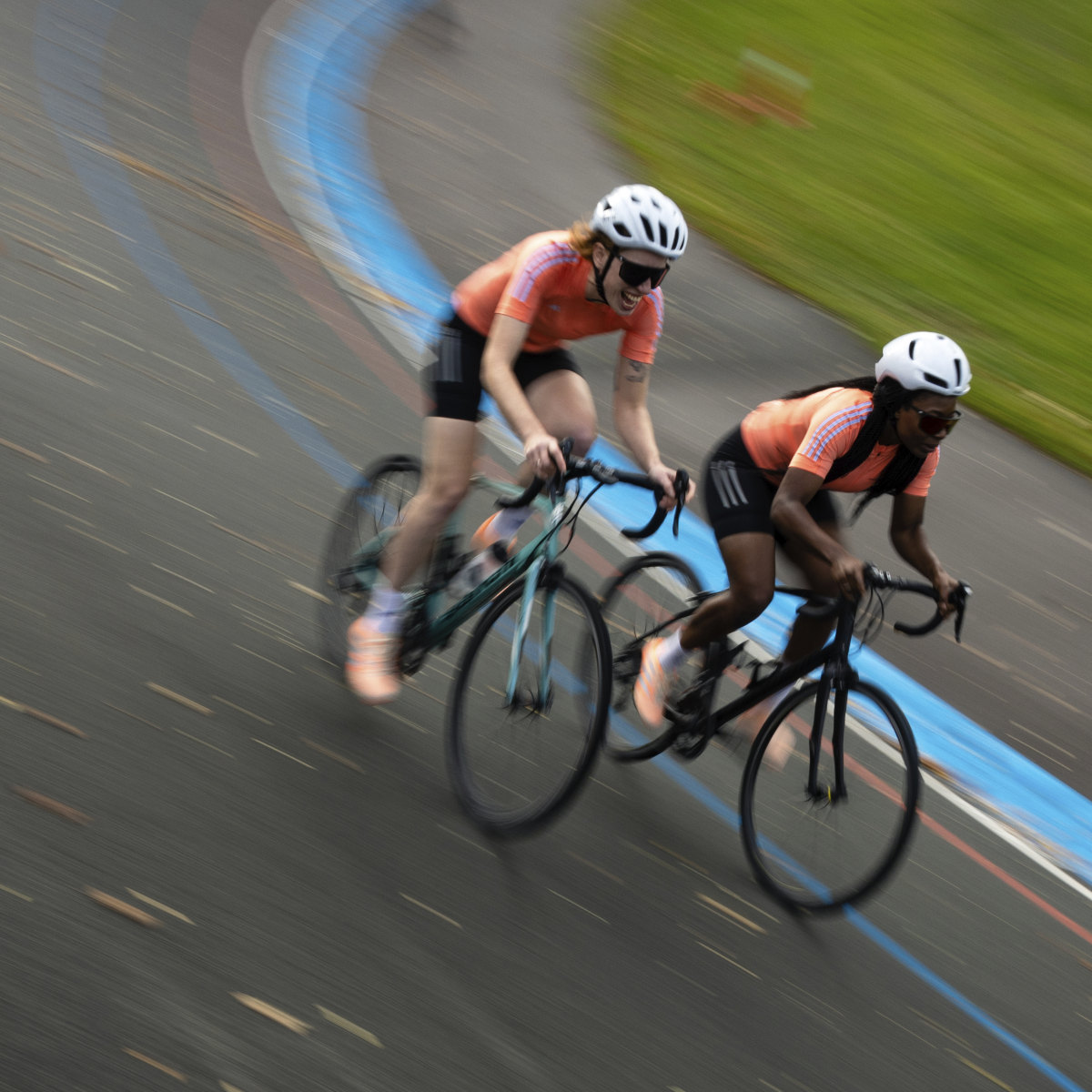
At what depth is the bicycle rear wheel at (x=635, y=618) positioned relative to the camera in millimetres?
5434

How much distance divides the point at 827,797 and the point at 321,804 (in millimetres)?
1848

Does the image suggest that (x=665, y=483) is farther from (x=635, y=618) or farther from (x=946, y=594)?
(x=635, y=618)

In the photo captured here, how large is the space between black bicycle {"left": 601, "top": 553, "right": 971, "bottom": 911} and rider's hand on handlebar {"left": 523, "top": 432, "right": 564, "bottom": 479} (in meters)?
1.01

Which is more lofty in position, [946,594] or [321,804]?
[946,594]

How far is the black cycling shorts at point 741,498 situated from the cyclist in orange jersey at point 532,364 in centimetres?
32

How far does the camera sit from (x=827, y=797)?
4875 millimetres

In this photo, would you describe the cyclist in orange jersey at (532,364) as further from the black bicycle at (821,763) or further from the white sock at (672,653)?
the black bicycle at (821,763)

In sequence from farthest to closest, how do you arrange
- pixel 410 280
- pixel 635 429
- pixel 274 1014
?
pixel 410 280, pixel 635 429, pixel 274 1014

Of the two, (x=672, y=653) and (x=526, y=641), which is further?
(x=672, y=653)

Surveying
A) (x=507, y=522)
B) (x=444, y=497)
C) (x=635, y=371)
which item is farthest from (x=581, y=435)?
(x=444, y=497)

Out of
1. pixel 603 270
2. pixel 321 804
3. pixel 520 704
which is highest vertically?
pixel 603 270

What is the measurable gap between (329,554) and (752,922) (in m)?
2.45

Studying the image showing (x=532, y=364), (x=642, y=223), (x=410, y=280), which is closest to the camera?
(x=642, y=223)

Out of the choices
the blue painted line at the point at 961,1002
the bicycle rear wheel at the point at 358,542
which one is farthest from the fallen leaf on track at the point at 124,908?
the blue painted line at the point at 961,1002
